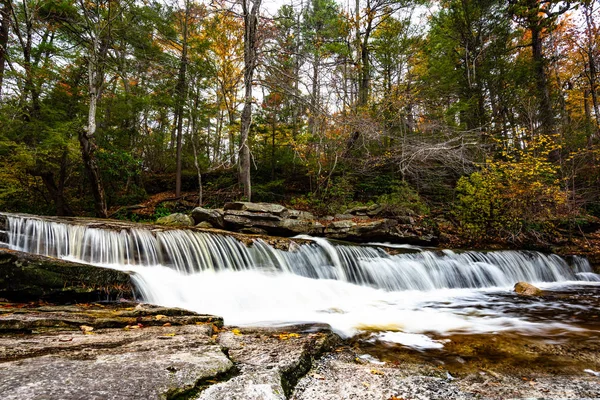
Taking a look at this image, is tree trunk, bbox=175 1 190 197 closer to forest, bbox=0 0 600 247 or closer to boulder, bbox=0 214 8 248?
forest, bbox=0 0 600 247

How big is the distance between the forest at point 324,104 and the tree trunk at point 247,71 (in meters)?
0.09

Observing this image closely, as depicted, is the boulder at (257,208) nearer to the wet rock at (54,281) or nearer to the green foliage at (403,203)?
the green foliage at (403,203)

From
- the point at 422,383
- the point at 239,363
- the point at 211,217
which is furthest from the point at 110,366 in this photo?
the point at 211,217

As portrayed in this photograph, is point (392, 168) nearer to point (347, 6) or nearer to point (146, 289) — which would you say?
point (347, 6)

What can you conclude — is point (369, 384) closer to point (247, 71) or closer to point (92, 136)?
point (247, 71)

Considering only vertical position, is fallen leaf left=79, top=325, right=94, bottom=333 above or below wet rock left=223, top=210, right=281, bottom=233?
below

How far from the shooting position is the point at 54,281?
414cm

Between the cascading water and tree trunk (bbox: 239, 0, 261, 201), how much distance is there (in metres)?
3.40

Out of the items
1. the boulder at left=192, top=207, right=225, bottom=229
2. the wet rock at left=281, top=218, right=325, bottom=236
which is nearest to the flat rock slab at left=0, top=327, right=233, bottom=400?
the boulder at left=192, top=207, right=225, bottom=229

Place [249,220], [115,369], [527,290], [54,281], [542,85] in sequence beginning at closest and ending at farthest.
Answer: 1. [115,369]
2. [54,281]
3. [527,290]
4. [249,220]
5. [542,85]

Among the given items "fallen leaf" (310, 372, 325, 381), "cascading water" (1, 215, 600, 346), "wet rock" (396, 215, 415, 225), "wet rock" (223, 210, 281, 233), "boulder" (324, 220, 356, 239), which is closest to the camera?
"fallen leaf" (310, 372, 325, 381)

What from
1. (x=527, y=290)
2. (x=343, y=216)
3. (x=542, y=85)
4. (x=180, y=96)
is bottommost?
(x=527, y=290)

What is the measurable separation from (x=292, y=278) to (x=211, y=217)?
3.87m

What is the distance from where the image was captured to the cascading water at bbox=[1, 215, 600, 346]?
16.4ft
